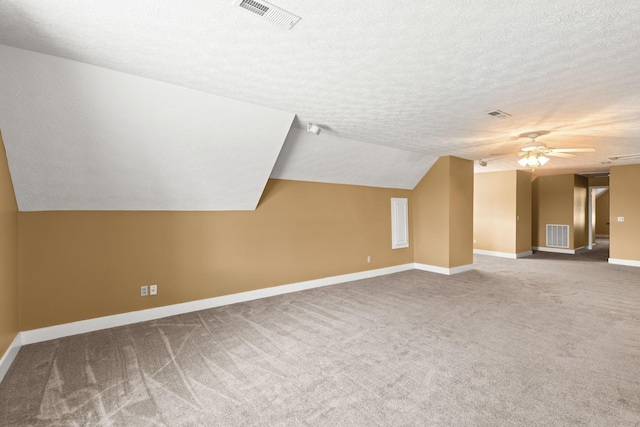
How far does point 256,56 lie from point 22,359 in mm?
3536

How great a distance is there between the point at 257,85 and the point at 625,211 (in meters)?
9.54

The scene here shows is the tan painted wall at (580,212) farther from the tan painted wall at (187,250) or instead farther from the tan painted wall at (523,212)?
the tan painted wall at (187,250)

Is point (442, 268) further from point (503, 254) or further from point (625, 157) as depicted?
point (625, 157)

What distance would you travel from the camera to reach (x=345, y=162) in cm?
547

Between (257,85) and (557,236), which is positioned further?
(557,236)

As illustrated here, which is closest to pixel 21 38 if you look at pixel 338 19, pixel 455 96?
pixel 338 19

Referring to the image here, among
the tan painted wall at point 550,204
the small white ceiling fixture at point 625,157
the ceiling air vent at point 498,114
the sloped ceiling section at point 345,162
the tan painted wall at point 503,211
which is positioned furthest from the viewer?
the tan painted wall at point 550,204

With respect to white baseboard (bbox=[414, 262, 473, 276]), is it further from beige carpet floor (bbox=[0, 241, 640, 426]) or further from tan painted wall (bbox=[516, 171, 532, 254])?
tan painted wall (bbox=[516, 171, 532, 254])

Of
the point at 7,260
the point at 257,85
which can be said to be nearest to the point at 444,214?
the point at 257,85

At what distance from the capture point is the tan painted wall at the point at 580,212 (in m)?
9.52

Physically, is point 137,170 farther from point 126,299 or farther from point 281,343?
point 281,343

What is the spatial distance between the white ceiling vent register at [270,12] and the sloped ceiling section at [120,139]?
1.51 metres

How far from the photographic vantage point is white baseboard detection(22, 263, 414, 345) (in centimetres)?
340

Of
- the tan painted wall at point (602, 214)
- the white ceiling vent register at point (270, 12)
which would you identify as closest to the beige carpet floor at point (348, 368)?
the white ceiling vent register at point (270, 12)
